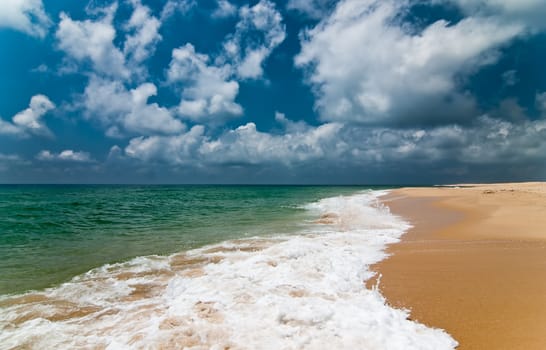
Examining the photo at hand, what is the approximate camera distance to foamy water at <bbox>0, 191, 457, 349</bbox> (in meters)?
4.11

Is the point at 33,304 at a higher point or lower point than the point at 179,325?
lower

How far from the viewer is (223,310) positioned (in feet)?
16.4

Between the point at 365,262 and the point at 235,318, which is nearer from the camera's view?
the point at 235,318

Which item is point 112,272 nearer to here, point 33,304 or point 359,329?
point 33,304

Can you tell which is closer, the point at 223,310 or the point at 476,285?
the point at 223,310

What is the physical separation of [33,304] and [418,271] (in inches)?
365

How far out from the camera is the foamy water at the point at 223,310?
4105 millimetres

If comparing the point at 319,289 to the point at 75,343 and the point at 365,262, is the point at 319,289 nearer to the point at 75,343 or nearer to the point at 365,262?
the point at 365,262

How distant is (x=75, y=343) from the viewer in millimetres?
4320

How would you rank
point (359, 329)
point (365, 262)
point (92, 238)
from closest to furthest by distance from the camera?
point (359, 329) < point (365, 262) < point (92, 238)

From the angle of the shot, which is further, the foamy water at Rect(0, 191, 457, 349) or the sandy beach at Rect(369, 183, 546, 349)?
the sandy beach at Rect(369, 183, 546, 349)

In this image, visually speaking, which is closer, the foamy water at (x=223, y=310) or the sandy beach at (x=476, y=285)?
the foamy water at (x=223, y=310)

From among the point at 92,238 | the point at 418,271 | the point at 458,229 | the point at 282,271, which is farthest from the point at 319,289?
the point at 92,238

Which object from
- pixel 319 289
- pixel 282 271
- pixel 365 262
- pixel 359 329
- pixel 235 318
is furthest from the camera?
pixel 365 262
